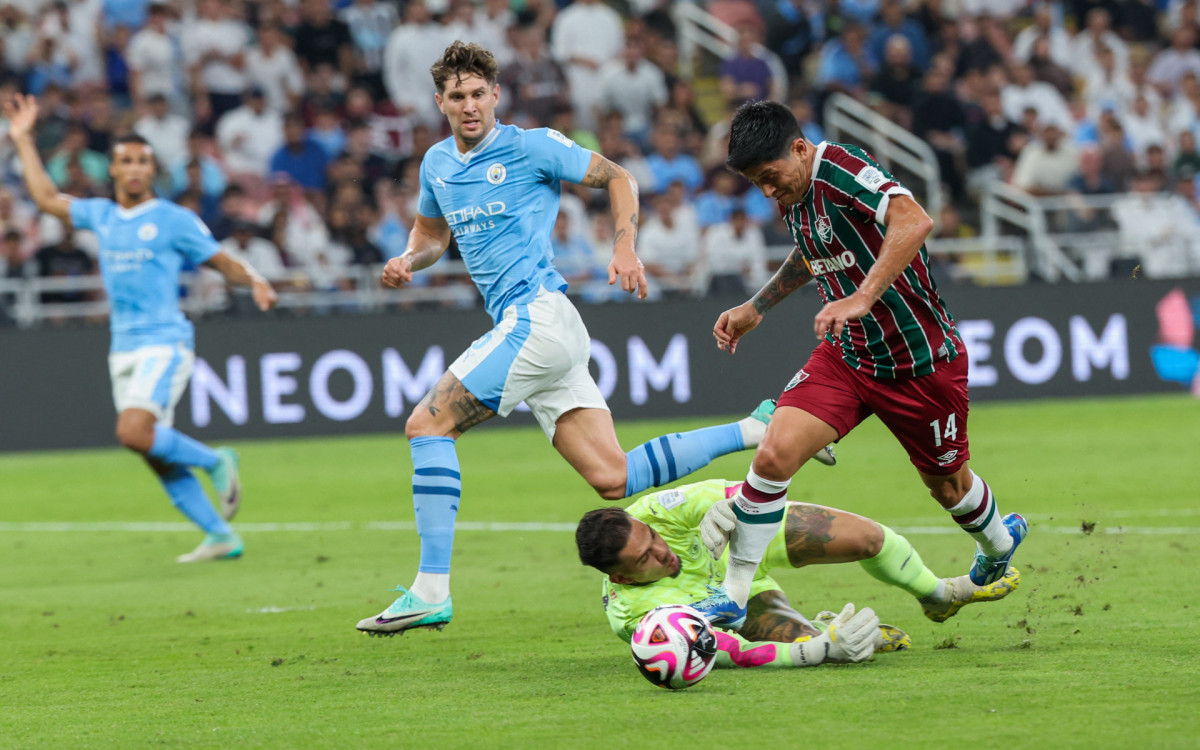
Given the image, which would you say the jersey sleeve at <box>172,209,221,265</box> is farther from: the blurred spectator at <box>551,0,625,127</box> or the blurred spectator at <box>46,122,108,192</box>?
the blurred spectator at <box>551,0,625,127</box>

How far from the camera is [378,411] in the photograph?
→ 50.6 feet

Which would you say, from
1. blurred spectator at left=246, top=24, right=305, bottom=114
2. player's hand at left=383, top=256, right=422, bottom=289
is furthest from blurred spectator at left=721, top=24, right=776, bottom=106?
player's hand at left=383, top=256, right=422, bottom=289

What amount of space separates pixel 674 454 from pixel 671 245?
34.7 ft

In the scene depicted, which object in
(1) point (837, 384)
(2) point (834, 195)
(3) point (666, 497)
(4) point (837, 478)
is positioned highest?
(2) point (834, 195)

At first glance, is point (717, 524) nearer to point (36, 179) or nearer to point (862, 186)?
point (862, 186)

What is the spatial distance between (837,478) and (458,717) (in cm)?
701

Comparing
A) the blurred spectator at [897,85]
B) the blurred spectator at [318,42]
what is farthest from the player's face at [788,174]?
the blurred spectator at [897,85]

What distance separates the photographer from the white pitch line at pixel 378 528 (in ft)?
28.0

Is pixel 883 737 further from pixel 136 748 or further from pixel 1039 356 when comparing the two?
pixel 1039 356

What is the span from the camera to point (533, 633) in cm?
645

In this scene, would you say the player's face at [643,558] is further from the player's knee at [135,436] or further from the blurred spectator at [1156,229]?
the blurred spectator at [1156,229]

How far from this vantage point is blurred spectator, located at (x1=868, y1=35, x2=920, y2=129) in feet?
63.3

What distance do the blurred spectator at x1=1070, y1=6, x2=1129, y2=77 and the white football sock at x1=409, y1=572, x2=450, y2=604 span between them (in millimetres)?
17435

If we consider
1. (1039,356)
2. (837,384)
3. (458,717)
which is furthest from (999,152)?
(458,717)
